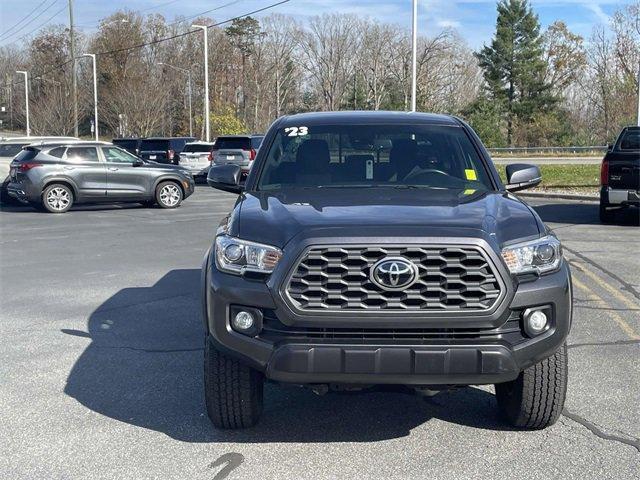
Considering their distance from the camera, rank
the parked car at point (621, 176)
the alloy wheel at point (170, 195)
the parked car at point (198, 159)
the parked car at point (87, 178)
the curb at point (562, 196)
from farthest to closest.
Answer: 1. the parked car at point (198, 159)
2. the curb at point (562, 196)
3. the alloy wheel at point (170, 195)
4. the parked car at point (87, 178)
5. the parked car at point (621, 176)

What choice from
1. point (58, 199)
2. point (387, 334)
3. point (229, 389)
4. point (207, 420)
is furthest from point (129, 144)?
point (387, 334)

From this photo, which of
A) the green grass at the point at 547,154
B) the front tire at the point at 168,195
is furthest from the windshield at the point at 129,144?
the green grass at the point at 547,154

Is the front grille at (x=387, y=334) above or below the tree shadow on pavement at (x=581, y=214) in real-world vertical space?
above

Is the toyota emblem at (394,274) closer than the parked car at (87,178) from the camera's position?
Yes

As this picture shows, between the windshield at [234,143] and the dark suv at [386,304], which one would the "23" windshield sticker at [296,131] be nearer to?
the dark suv at [386,304]

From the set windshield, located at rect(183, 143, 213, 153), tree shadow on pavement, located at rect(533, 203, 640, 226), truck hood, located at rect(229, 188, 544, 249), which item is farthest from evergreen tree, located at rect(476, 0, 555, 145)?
truck hood, located at rect(229, 188, 544, 249)

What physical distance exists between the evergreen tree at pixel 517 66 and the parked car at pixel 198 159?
117 ft

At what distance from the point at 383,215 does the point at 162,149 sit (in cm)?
2718

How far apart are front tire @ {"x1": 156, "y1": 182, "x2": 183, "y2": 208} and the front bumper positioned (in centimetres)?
1532

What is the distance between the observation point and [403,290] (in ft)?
12.5

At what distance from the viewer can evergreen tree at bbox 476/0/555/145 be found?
58938mm

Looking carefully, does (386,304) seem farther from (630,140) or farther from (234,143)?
(234,143)

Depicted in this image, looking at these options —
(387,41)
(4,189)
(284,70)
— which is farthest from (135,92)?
(4,189)

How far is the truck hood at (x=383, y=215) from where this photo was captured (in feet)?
12.9
